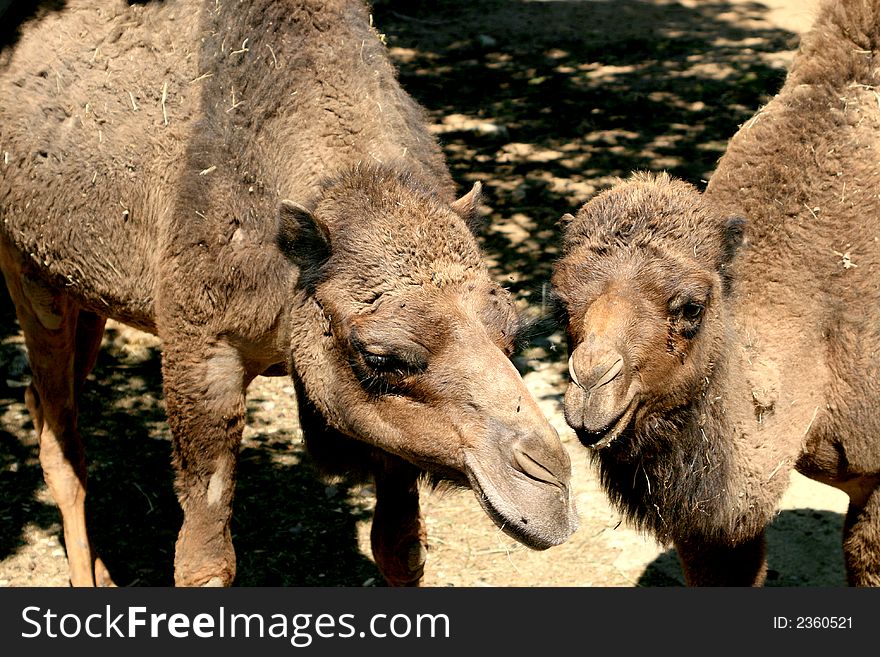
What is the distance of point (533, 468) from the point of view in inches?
146

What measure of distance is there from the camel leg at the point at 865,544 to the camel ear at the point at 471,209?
2.30m

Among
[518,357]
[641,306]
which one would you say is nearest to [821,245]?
[641,306]

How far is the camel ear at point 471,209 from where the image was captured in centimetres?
453

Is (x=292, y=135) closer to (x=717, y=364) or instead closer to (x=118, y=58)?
(x=118, y=58)

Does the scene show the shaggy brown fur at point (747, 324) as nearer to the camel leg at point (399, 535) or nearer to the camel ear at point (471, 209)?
the camel ear at point (471, 209)

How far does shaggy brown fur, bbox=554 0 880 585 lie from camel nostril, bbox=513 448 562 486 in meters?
0.45

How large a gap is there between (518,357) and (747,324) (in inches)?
149

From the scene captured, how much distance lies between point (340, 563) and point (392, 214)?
311 cm

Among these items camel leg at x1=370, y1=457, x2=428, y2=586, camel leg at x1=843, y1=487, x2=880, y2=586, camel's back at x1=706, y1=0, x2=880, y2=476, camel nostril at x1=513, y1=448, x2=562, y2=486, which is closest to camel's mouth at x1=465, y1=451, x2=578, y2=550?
camel nostril at x1=513, y1=448, x2=562, y2=486

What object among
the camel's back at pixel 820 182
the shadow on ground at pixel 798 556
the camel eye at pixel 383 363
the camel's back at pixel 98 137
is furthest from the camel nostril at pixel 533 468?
the shadow on ground at pixel 798 556

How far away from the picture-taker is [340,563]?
672 centimetres

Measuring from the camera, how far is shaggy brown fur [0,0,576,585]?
3998 mm

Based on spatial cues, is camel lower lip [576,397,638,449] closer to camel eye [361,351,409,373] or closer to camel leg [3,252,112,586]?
camel eye [361,351,409,373]
